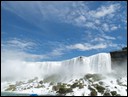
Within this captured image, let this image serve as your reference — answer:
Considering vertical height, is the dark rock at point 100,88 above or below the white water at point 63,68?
below

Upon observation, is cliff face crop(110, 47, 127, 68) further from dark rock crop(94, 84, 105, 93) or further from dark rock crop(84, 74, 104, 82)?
dark rock crop(94, 84, 105, 93)

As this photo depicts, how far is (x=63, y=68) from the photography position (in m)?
120

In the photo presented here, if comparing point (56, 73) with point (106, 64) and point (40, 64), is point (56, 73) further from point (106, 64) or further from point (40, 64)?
point (106, 64)

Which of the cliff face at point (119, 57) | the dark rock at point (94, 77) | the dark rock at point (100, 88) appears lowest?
the dark rock at point (100, 88)

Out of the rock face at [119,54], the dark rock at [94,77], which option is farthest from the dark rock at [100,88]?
the rock face at [119,54]

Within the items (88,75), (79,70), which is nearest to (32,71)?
(79,70)

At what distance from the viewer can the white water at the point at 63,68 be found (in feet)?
337

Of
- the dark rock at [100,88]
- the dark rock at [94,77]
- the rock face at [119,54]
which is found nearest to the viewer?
the dark rock at [100,88]

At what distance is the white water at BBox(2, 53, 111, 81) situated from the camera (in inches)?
4040

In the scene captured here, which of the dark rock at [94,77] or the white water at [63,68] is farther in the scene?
the white water at [63,68]

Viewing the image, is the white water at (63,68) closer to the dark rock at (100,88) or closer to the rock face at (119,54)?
the rock face at (119,54)

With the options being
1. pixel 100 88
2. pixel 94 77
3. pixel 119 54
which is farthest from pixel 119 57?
pixel 100 88

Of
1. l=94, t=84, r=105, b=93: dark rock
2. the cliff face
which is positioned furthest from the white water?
l=94, t=84, r=105, b=93: dark rock

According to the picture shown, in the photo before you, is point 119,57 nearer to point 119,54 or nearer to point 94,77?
point 119,54
